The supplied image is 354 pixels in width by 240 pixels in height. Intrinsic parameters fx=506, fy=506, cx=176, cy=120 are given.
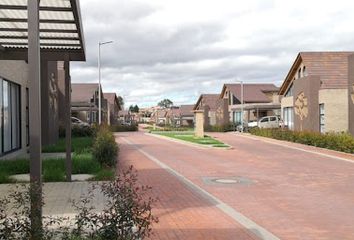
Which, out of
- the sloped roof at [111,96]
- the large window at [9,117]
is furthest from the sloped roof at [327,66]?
the sloped roof at [111,96]

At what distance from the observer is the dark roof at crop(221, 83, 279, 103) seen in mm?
71688

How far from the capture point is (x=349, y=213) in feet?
31.5

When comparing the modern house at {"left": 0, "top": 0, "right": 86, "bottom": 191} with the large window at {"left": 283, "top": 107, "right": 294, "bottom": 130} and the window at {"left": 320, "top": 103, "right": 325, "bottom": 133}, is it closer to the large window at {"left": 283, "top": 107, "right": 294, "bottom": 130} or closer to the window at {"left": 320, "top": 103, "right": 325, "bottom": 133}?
the window at {"left": 320, "top": 103, "right": 325, "bottom": 133}

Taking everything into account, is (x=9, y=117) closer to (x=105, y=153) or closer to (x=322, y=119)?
(x=105, y=153)

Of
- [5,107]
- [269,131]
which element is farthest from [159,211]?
[269,131]

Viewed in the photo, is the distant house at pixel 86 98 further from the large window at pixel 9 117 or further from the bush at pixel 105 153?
the bush at pixel 105 153

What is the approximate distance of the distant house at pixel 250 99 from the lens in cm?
6446

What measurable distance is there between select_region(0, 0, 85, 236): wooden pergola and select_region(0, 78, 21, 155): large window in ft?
20.1

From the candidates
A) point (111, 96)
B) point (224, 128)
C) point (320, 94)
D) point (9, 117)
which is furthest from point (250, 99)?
point (9, 117)

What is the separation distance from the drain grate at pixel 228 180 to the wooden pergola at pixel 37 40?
3930 millimetres

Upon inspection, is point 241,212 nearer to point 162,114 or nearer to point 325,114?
point 325,114

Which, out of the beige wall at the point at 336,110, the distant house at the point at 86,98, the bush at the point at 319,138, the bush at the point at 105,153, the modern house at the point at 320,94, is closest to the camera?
the bush at the point at 105,153

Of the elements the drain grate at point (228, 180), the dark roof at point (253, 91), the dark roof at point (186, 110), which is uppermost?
the dark roof at point (253, 91)

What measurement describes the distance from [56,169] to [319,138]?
18.6 metres
